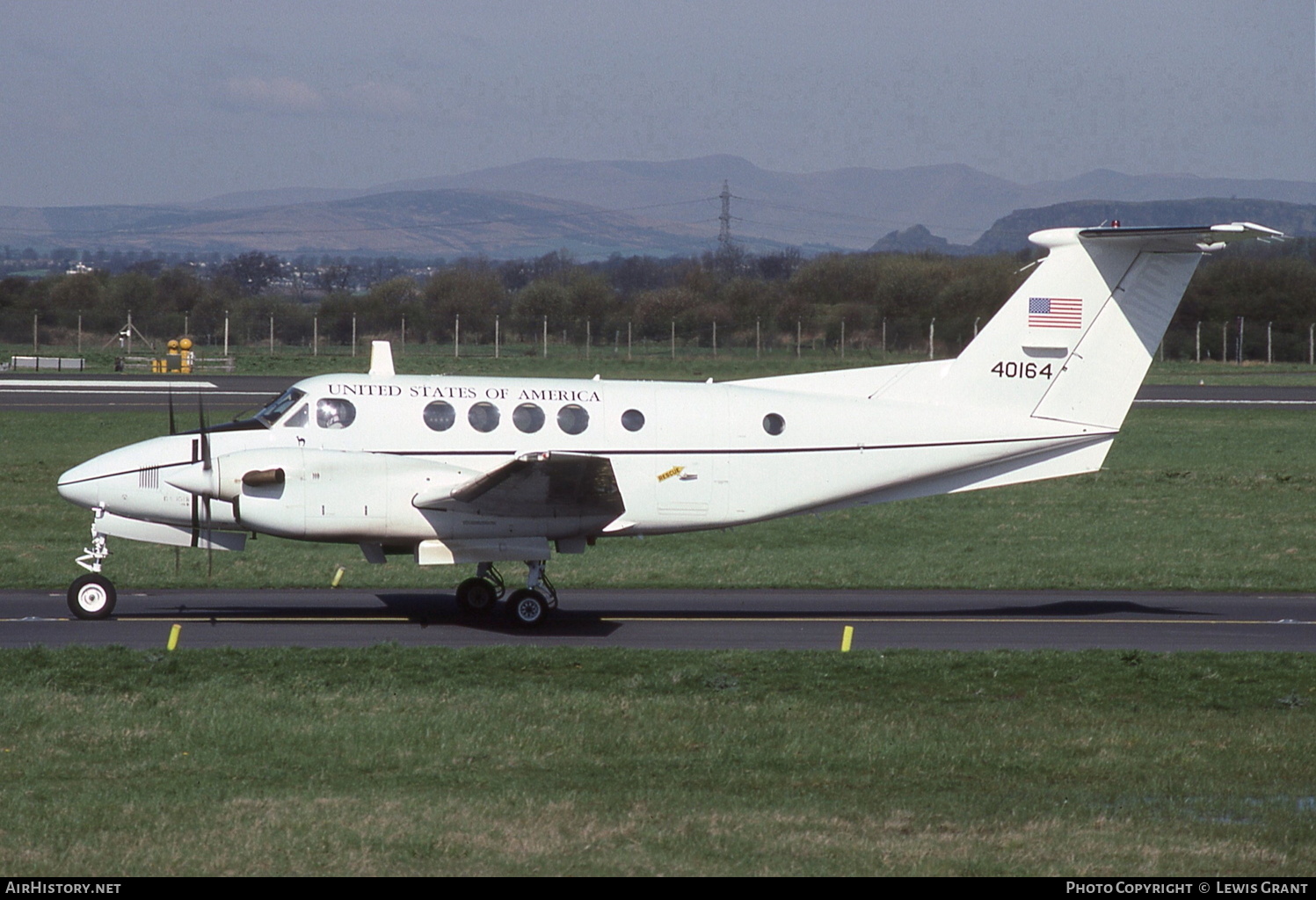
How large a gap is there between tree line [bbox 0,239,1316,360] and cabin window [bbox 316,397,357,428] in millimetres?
46649

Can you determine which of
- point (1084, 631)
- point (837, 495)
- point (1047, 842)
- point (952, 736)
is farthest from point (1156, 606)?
point (1047, 842)

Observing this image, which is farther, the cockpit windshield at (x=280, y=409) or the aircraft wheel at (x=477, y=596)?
the aircraft wheel at (x=477, y=596)

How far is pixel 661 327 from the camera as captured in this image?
238 feet

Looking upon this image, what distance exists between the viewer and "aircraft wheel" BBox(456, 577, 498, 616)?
1788cm

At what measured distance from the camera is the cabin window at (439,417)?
16.9m

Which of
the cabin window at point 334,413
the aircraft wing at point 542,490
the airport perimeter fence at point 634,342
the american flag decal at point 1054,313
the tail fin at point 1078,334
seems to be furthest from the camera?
the airport perimeter fence at point 634,342

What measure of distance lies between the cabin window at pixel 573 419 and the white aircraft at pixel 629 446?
1.0 inches

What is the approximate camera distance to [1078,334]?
59.8ft

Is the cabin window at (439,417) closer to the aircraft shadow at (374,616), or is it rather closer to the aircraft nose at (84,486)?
the aircraft shadow at (374,616)

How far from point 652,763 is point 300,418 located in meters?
7.70

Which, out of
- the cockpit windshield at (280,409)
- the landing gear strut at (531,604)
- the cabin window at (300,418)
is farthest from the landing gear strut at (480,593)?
the cockpit windshield at (280,409)

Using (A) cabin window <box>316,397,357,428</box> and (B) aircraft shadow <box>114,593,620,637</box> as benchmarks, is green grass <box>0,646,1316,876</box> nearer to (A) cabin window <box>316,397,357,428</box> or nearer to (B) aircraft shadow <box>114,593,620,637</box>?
(B) aircraft shadow <box>114,593,620,637</box>

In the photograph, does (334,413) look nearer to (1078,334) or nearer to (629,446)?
(629,446)

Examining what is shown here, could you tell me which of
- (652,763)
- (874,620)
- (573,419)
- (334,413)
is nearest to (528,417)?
(573,419)
